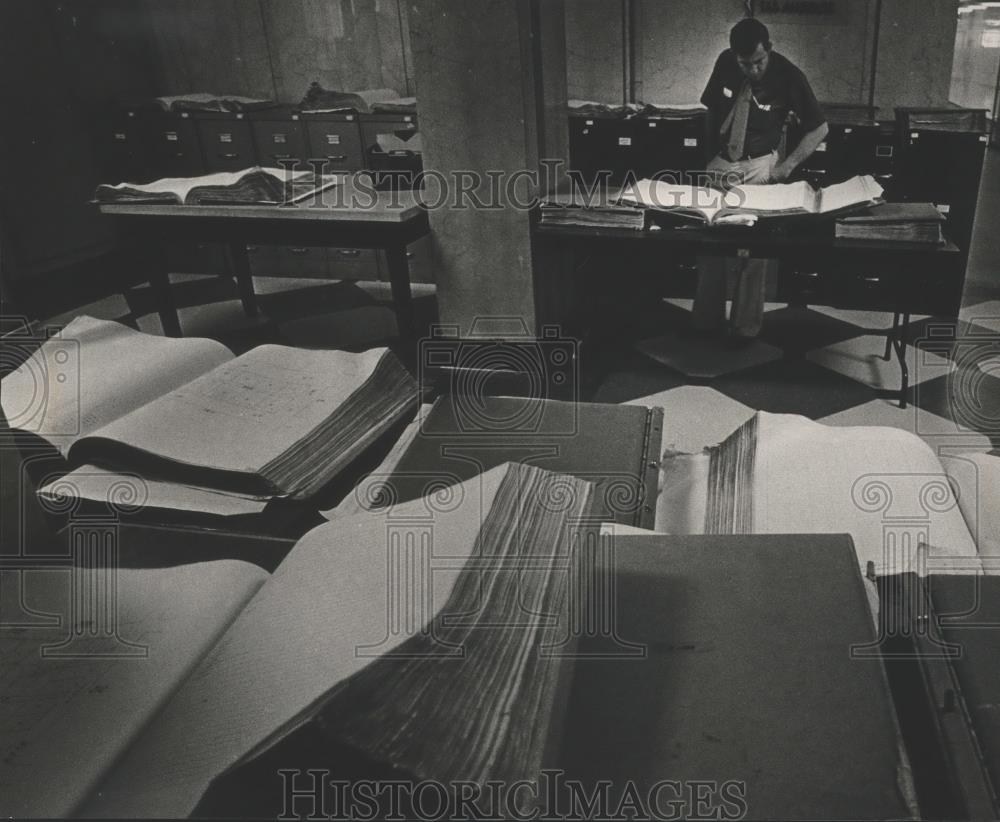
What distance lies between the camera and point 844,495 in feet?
2.45

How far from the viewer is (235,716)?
39 centimetres

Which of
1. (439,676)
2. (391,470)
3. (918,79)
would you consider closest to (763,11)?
(918,79)

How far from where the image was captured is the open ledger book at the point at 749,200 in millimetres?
2461

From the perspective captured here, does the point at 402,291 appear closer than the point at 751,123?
Yes

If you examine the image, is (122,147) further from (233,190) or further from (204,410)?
(204,410)

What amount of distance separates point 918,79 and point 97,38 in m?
4.68

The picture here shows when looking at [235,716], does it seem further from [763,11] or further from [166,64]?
[166,64]

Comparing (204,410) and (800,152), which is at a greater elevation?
(204,410)

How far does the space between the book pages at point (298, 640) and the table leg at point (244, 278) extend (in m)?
3.89

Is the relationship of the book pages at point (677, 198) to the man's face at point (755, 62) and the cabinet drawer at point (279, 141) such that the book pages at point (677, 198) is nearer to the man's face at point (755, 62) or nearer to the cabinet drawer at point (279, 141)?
the man's face at point (755, 62)

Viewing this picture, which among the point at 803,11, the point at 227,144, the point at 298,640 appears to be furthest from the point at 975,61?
the point at 298,640

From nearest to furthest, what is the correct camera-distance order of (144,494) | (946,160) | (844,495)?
(144,494) < (844,495) < (946,160)

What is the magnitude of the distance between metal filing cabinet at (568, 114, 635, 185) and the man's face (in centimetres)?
95

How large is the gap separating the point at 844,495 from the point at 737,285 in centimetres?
294
